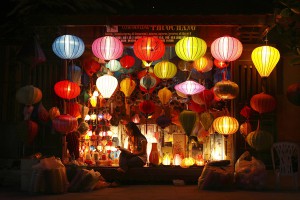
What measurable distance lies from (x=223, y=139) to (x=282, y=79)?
2017 millimetres

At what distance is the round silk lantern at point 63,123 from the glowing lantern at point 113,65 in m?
1.99

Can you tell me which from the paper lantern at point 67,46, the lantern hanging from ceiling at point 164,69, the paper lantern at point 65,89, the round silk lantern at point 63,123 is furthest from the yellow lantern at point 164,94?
the paper lantern at point 67,46

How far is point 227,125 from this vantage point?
1059 cm

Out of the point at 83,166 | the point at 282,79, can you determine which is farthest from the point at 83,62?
the point at 282,79

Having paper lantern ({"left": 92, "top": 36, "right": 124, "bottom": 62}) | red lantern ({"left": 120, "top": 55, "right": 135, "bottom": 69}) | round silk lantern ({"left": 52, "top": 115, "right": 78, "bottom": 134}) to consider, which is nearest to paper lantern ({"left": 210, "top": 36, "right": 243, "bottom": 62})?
paper lantern ({"left": 92, "top": 36, "right": 124, "bottom": 62})

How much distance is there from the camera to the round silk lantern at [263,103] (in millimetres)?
10352

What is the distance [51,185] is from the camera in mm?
9633

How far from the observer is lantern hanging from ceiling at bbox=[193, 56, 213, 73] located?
1149 cm

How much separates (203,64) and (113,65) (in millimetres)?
2231

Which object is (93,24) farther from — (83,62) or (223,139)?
(223,139)

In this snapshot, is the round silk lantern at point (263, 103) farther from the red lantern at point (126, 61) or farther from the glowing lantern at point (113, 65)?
the glowing lantern at point (113, 65)

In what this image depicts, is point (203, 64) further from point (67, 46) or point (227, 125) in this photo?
point (67, 46)

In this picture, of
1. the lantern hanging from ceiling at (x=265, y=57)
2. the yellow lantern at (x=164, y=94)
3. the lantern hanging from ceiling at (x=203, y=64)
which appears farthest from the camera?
the yellow lantern at (x=164, y=94)

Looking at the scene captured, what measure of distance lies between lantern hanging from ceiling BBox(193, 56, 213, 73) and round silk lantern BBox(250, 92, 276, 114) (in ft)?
5.41
